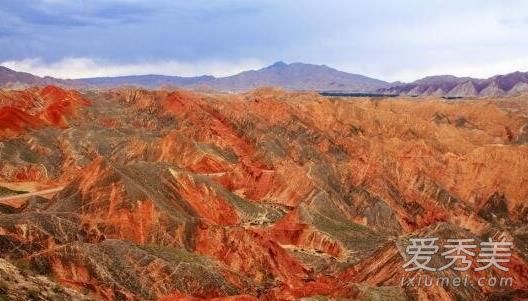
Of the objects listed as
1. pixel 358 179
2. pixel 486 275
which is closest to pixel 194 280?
pixel 486 275

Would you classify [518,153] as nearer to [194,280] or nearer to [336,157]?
[336,157]

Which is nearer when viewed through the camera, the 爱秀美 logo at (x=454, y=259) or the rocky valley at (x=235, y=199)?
the rocky valley at (x=235, y=199)

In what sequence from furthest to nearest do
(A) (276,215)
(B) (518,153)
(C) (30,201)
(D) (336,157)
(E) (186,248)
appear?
(D) (336,157) < (B) (518,153) < (A) (276,215) < (C) (30,201) < (E) (186,248)

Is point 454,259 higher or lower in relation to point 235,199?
higher

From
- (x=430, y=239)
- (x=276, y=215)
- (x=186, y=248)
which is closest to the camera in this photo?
(x=430, y=239)

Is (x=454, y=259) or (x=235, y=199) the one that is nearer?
(x=454, y=259)

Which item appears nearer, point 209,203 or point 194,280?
point 194,280

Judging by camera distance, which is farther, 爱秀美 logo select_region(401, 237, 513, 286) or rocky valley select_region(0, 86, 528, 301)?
爱秀美 logo select_region(401, 237, 513, 286)
